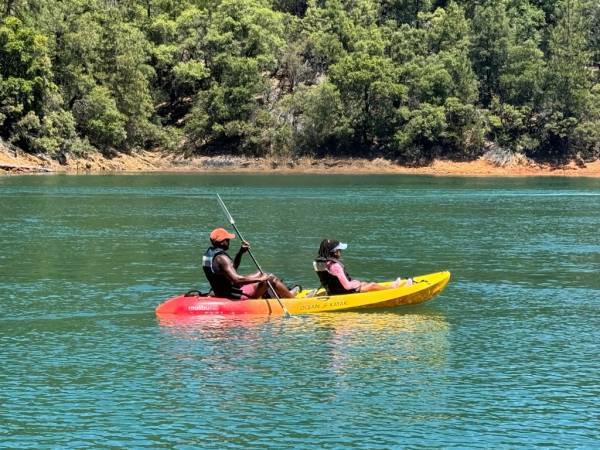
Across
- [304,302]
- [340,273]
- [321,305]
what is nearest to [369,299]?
[340,273]

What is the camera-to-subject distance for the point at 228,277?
2367 cm

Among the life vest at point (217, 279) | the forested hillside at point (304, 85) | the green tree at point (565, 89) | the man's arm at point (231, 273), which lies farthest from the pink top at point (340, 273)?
the green tree at point (565, 89)

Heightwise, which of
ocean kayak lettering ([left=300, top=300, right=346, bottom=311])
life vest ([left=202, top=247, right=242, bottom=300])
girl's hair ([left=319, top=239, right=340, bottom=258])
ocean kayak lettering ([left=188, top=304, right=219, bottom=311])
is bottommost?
ocean kayak lettering ([left=188, top=304, right=219, bottom=311])

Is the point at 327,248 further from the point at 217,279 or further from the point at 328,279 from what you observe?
the point at 217,279

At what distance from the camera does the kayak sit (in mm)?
23781

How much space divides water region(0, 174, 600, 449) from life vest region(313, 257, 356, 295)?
3.05 feet

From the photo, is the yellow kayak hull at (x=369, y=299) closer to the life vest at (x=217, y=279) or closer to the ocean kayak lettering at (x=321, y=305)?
the ocean kayak lettering at (x=321, y=305)

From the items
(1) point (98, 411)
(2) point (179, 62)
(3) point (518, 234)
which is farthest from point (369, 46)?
(1) point (98, 411)

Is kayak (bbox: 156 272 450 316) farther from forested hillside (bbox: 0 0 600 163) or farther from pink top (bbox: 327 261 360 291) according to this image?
forested hillside (bbox: 0 0 600 163)

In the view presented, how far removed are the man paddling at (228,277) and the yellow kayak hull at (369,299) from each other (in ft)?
1.40

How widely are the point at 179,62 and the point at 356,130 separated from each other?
21590 millimetres

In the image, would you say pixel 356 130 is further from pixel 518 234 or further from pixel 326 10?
pixel 518 234

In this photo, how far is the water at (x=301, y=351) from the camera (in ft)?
50.5

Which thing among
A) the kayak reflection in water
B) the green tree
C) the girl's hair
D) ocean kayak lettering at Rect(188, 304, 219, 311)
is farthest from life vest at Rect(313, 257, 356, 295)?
the green tree
